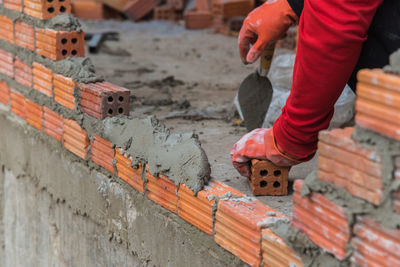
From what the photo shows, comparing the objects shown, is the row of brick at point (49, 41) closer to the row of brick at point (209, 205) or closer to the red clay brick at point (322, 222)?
the row of brick at point (209, 205)

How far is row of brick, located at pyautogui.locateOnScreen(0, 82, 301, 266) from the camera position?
214 centimetres

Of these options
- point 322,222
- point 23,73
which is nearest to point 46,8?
point 23,73

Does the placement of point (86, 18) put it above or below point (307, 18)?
below

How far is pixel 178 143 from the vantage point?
2.64 metres

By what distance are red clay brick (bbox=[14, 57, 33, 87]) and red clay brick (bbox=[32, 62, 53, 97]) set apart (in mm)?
Result: 66

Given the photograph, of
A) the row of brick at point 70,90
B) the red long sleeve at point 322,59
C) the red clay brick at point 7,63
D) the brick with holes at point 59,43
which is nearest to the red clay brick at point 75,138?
the row of brick at point 70,90

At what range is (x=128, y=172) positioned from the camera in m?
2.92

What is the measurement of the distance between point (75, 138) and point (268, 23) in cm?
129

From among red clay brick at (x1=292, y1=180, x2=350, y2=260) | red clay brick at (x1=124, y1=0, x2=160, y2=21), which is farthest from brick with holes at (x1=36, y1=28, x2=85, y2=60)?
red clay brick at (x1=124, y1=0, x2=160, y2=21)

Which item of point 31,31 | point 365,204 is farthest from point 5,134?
point 365,204

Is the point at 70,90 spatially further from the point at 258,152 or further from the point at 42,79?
the point at 258,152

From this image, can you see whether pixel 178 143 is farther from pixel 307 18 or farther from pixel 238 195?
pixel 307 18

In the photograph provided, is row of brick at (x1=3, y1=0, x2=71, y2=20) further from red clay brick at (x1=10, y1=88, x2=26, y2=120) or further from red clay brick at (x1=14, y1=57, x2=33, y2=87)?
red clay brick at (x1=10, y1=88, x2=26, y2=120)

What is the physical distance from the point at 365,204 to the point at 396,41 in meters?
0.86
